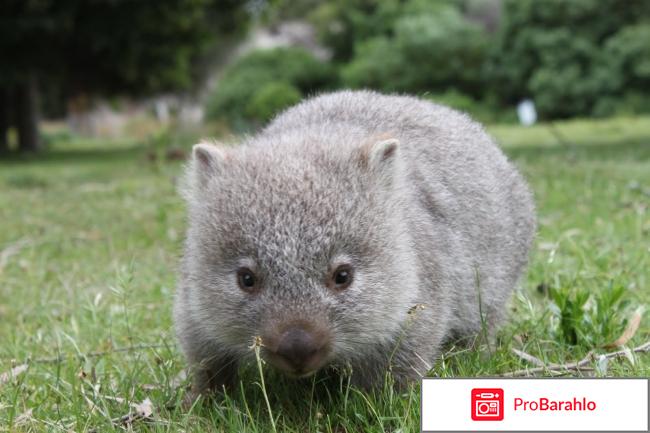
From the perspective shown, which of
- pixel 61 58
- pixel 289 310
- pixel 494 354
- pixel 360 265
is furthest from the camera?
pixel 61 58

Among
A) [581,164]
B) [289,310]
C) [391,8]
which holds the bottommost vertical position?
[581,164]

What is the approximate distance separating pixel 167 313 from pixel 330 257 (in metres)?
2.14

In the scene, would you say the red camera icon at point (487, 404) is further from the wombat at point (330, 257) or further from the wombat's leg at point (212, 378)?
the wombat's leg at point (212, 378)

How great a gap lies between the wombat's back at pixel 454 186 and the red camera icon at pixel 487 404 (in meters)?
0.90

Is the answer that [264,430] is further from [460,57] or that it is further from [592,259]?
[460,57]

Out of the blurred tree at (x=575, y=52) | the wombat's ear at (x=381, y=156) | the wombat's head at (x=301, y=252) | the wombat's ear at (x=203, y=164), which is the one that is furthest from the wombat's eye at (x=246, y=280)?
the blurred tree at (x=575, y=52)

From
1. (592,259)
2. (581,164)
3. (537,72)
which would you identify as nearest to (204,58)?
(537,72)

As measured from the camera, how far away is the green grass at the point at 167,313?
329cm

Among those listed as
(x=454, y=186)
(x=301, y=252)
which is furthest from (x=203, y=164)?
(x=454, y=186)

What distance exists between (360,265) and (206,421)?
2.74ft

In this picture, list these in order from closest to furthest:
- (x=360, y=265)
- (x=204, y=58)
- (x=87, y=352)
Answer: (x=360, y=265) → (x=87, y=352) → (x=204, y=58)

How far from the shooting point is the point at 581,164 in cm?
1148

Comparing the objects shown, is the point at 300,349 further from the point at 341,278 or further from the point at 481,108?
the point at 481,108

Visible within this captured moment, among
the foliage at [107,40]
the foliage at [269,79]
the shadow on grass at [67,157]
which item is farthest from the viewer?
the foliage at [269,79]
